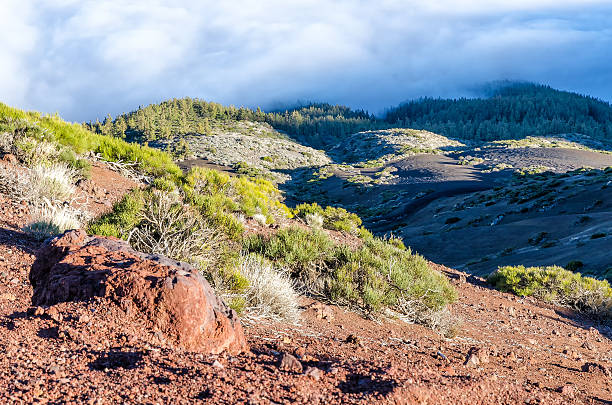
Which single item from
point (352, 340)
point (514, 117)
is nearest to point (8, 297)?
point (352, 340)

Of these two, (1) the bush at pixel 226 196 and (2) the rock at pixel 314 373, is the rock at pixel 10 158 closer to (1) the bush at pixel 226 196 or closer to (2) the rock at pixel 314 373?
(1) the bush at pixel 226 196

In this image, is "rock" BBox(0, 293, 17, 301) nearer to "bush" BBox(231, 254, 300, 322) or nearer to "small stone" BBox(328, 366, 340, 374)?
"bush" BBox(231, 254, 300, 322)

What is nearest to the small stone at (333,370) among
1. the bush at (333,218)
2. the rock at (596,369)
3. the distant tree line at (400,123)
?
the rock at (596,369)

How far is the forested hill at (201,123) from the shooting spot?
262 ft

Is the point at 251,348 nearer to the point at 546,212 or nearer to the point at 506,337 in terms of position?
the point at 506,337

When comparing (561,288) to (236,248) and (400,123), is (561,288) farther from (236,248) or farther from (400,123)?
(400,123)

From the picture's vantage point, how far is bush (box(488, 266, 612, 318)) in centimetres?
983

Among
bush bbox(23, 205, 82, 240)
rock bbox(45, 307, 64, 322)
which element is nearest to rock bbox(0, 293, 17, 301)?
rock bbox(45, 307, 64, 322)

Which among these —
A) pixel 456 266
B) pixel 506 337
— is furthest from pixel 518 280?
pixel 456 266

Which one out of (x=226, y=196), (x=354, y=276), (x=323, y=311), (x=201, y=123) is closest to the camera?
(x=323, y=311)

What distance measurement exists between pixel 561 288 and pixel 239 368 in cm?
1010

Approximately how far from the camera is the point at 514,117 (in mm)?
124375

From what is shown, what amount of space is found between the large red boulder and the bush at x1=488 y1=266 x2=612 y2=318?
9.46 meters

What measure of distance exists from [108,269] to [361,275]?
4169mm
